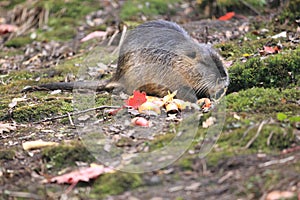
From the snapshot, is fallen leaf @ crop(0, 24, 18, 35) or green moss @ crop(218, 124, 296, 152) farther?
fallen leaf @ crop(0, 24, 18, 35)

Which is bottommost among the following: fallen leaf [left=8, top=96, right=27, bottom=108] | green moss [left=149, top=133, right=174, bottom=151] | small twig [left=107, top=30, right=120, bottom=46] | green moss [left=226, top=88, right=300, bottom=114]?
fallen leaf [left=8, top=96, right=27, bottom=108]

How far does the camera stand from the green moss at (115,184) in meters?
3.32

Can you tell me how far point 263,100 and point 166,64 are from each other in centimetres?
138

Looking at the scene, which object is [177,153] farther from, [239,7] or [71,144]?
[239,7]

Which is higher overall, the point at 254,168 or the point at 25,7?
the point at 254,168

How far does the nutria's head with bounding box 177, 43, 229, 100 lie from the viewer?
504 centimetres

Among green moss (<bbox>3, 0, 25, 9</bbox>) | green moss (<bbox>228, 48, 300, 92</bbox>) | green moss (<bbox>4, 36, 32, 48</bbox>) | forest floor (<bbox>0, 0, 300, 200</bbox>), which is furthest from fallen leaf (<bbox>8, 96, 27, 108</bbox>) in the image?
green moss (<bbox>3, 0, 25, 9</bbox>)

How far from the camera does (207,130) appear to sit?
3900 mm

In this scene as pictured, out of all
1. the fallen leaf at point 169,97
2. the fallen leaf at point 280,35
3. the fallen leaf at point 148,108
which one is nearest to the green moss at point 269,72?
the fallen leaf at point 169,97

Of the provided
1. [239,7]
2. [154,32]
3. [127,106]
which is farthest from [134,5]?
[127,106]

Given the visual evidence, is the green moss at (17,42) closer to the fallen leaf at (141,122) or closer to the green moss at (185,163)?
the fallen leaf at (141,122)

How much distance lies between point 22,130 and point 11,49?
3.76 m

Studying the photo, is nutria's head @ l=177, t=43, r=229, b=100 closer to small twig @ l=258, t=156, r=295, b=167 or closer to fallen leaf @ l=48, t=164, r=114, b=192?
small twig @ l=258, t=156, r=295, b=167

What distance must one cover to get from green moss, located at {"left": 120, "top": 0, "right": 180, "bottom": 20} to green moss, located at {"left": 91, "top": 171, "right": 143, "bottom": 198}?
543 cm
